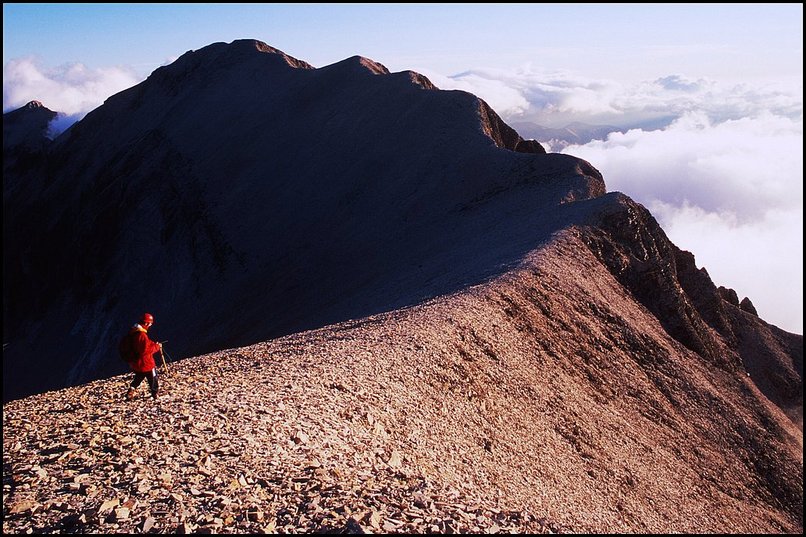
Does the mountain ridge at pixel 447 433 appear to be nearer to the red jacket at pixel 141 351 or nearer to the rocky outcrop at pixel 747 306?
the red jacket at pixel 141 351

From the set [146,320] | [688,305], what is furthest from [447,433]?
[688,305]

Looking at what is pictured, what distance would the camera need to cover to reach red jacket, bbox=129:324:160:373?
1239 centimetres

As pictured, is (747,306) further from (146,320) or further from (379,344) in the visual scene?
(146,320)

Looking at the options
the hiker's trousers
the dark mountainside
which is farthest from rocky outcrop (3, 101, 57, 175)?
the hiker's trousers

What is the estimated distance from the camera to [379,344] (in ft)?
57.5

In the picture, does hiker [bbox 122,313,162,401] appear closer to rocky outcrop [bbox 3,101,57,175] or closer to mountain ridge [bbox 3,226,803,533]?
mountain ridge [bbox 3,226,803,533]

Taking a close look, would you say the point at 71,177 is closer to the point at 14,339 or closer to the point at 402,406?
the point at 14,339

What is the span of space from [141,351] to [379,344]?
7150 millimetres

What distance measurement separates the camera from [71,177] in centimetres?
7712

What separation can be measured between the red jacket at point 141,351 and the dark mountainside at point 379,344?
847 mm

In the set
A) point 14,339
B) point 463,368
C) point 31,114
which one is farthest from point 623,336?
point 31,114

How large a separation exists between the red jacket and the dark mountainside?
85 cm

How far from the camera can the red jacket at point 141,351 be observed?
1239cm

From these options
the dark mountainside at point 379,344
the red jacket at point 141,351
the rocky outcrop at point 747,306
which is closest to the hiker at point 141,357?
the red jacket at point 141,351
